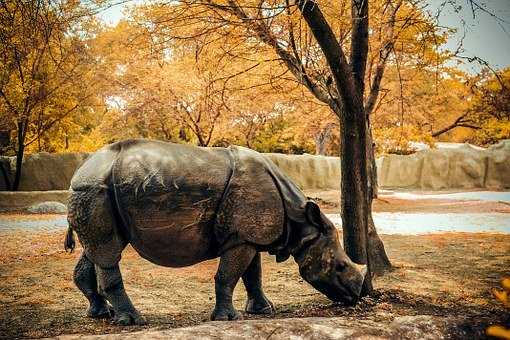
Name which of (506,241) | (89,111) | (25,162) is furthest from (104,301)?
(89,111)

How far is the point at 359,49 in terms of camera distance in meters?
5.83

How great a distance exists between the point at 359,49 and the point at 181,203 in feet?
9.90

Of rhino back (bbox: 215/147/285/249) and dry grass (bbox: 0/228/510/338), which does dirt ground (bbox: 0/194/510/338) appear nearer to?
dry grass (bbox: 0/228/510/338)

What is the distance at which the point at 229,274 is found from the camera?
4.44 metres

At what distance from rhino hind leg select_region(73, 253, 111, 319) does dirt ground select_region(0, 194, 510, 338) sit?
123 millimetres

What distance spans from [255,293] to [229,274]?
61 cm

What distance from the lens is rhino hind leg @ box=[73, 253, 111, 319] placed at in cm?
473

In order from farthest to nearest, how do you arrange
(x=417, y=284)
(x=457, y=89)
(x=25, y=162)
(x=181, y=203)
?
1. (x=457, y=89)
2. (x=25, y=162)
3. (x=417, y=284)
4. (x=181, y=203)

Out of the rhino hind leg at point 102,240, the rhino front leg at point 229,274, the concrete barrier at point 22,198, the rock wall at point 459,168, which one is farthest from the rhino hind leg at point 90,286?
the rock wall at point 459,168

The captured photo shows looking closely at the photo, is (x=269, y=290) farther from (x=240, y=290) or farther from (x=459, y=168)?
(x=459, y=168)

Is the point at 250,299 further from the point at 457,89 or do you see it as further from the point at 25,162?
the point at 457,89

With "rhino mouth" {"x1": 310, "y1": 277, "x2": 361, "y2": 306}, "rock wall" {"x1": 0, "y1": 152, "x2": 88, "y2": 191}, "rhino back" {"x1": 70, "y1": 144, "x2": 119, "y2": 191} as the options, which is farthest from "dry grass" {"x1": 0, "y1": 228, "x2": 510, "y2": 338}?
"rock wall" {"x1": 0, "y1": 152, "x2": 88, "y2": 191}

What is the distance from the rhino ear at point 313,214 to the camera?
15.1ft

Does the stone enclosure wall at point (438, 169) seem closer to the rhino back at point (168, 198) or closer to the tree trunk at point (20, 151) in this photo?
the tree trunk at point (20, 151)
